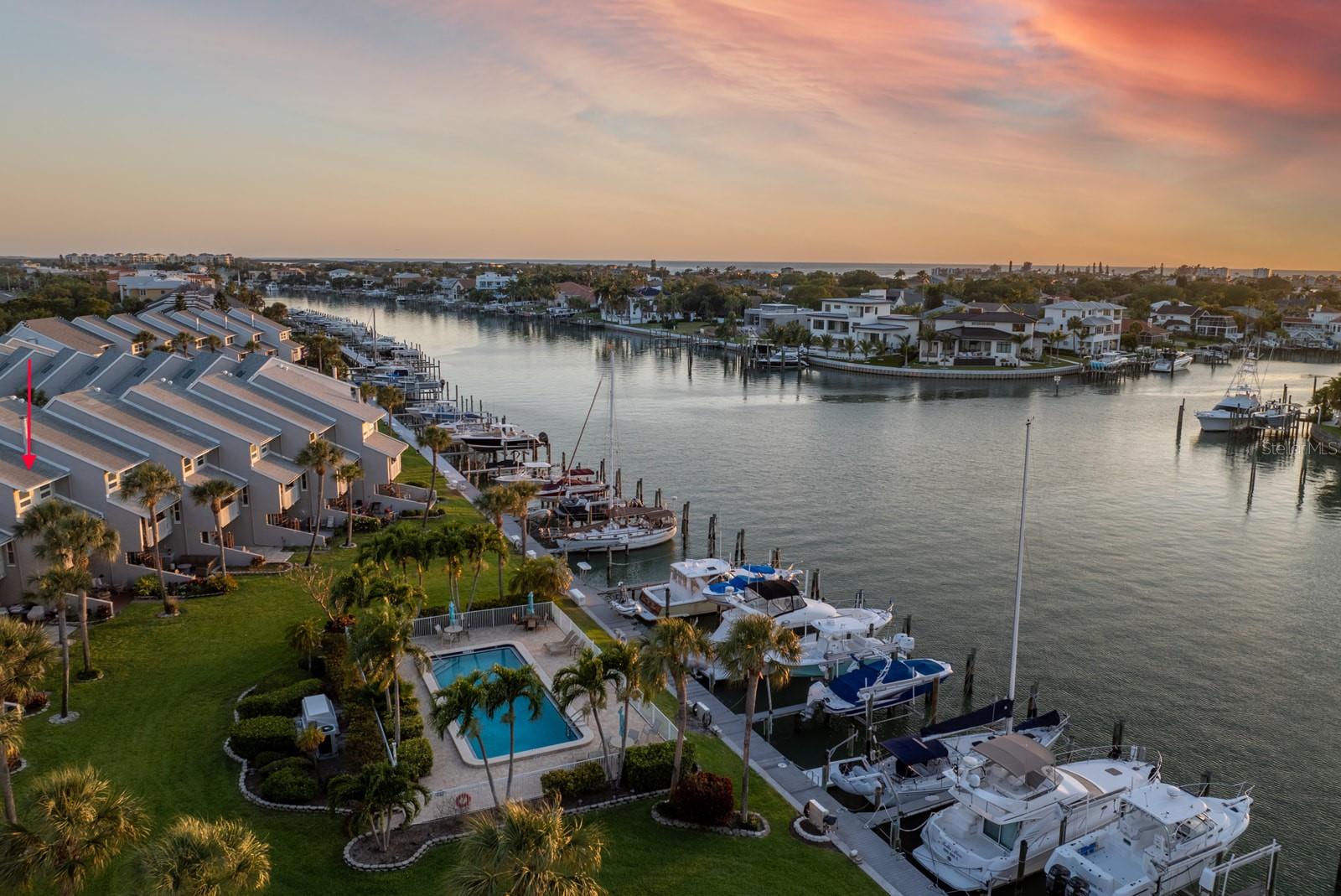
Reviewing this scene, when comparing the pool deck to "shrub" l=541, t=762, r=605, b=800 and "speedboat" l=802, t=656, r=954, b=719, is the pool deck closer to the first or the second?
"shrub" l=541, t=762, r=605, b=800

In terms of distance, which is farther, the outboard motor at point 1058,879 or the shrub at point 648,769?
the shrub at point 648,769

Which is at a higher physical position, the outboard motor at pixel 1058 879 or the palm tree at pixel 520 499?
the palm tree at pixel 520 499

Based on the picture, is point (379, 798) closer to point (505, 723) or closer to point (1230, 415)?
point (505, 723)

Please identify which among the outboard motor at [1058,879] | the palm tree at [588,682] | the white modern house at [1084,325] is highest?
the white modern house at [1084,325]

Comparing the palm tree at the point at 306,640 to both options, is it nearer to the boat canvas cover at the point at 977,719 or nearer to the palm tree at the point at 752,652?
the palm tree at the point at 752,652

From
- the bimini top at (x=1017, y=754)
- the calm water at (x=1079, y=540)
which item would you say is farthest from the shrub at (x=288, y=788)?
the calm water at (x=1079, y=540)

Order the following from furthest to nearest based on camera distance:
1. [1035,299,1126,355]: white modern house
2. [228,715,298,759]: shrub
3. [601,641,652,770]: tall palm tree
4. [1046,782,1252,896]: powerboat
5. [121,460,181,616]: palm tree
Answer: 1. [1035,299,1126,355]: white modern house
2. [121,460,181,616]: palm tree
3. [228,715,298,759]: shrub
4. [601,641,652,770]: tall palm tree
5. [1046,782,1252,896]: powerboat

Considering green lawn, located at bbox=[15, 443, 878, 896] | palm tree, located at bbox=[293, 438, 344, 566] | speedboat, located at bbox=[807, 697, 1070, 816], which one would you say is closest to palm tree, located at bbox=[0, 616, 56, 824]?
green lawn, located at bbox=[15, 443, 878, 896]
